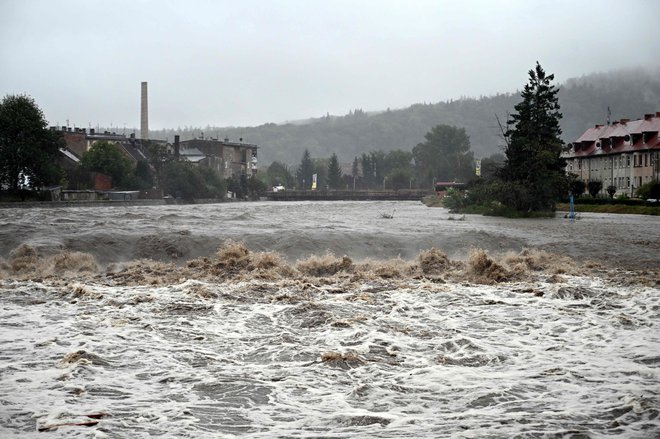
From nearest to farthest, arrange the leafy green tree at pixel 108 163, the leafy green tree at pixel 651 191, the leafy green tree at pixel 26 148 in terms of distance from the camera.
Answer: the leafy green tree at pixel 651 191, the leafy green tree at pixel 26 148, the leafy green tree at pixel 108 163

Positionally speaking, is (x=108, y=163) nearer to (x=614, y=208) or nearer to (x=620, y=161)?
(x=614, y=208)

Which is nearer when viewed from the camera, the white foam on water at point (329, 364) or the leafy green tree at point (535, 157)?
the white foam on water at point (329, 364)

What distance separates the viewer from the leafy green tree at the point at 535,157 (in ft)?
184

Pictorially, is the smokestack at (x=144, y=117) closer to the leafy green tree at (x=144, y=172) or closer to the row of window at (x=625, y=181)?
the leafy green tree at (x=144, y=172)

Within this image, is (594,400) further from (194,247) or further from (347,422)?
(194,247)

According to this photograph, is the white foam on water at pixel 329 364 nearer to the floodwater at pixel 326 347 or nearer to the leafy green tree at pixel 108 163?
the floodwater at pixel 326 347

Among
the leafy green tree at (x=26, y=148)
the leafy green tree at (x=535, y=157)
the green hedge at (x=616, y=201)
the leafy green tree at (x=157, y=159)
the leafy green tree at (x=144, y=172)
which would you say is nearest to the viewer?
the leafy green tree at (x=535, y=157)

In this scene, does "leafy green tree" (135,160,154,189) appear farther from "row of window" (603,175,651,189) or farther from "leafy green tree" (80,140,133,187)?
"row of window" (603,175,651,189)

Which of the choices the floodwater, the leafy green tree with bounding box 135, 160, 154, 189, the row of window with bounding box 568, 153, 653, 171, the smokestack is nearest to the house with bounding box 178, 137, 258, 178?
the smokestack

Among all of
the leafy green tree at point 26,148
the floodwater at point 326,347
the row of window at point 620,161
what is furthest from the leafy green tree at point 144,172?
the floodwater at point 326,347

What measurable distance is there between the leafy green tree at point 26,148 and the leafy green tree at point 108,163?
17.4 meters

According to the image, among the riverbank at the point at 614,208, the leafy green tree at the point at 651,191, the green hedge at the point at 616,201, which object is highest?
the leafy green tree at the point at 651,191

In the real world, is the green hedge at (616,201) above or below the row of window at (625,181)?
below

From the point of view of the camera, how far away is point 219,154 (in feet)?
529
